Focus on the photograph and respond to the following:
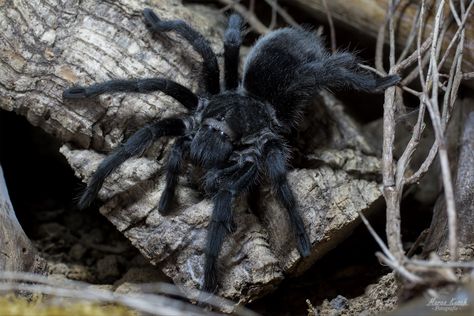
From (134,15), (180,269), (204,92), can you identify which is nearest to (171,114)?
(204,92)

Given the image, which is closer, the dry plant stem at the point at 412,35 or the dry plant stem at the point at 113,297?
the dry plant stem at the point at 113,297

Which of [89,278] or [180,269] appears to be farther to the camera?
[89,278]

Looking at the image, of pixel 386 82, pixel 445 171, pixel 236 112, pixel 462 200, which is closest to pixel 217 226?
Answer: pixel 236 112

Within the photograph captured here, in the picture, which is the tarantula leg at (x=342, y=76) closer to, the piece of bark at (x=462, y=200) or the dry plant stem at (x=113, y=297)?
the piece of bark at (x=462, y=200)

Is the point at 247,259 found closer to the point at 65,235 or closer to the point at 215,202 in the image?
the point at 215,202

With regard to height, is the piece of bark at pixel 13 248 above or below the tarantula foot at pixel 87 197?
below

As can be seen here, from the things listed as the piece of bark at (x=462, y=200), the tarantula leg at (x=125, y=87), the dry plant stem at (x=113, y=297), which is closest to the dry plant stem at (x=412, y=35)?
the piece of bark at (x=462, y=200)

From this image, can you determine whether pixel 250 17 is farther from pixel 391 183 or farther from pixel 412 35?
pixel 391 183
